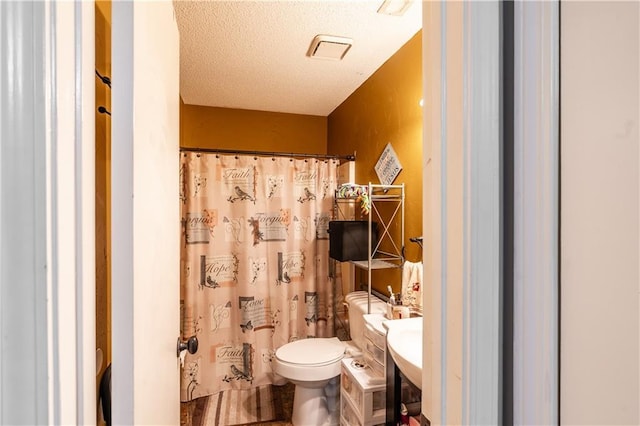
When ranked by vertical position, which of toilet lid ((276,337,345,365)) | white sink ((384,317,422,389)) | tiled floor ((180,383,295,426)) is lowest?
tiled floor ((180,383,295,426))

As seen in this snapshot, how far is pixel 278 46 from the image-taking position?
7.07 feet

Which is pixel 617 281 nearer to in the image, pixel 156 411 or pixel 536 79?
pixel 536 79

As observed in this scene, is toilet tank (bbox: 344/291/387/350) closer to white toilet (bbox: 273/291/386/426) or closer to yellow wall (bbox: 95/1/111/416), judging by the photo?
white toilet (bbox: 273/291/386/426)

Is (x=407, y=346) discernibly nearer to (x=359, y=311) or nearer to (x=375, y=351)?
(x=375, y=351)

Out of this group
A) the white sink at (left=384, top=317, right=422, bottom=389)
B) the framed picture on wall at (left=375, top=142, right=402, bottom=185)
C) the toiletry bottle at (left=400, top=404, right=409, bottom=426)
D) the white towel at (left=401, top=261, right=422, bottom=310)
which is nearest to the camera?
the white sink at (left=384, top=317, right=422, bottom=389)

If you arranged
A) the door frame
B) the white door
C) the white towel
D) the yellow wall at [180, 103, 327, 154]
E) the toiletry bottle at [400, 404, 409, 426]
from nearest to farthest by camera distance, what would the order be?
the door frame < the white door < the toiletry bottle at [400, 404, 409, 426] < the white towel < the yellow wall at [180, 103, 327, 154]

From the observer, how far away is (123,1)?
59 cm

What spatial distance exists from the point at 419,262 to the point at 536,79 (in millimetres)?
1531

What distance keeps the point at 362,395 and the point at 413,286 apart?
2.06ft

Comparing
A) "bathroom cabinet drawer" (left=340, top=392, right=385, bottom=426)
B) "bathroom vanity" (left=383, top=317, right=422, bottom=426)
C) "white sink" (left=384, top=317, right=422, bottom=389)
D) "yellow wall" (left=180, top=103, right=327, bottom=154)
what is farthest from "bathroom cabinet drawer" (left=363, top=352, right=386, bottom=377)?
A: "yellow wall" (left=180, top=103, right=327, bottom=154)

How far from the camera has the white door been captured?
61 centimetres

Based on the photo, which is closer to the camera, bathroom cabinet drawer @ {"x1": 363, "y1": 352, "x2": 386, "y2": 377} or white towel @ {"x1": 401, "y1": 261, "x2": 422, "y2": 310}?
bathroom cabinet drawer @ {"x1": 363, "y1": 352, "x2": 386, "y2": 377}

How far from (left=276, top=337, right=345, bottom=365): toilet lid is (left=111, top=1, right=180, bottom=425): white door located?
1.22 m

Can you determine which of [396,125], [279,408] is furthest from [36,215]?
[279,408]
